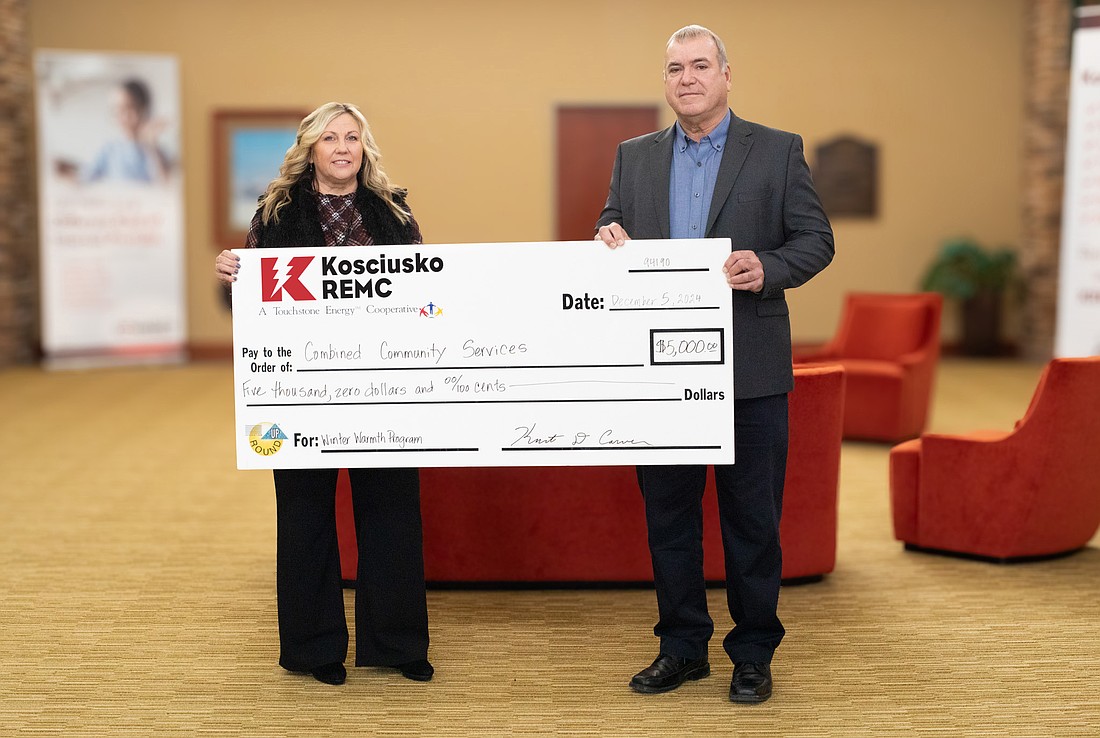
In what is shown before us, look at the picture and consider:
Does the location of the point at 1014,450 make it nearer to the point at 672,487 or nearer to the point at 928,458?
the point at 928,458

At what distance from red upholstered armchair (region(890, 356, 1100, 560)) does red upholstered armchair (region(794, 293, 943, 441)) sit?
95.2 inches

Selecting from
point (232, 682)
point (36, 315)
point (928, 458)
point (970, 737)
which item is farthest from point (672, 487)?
point (36, 315)

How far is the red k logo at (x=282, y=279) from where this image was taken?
3.31 m

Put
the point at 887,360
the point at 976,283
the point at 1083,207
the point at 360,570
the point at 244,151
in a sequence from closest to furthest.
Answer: the point at 360,570
the point at 1083,207
the point at 887,360
the point at 976,283
the point at 244,151

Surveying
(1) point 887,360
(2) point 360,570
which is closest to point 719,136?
(2) point 360,570

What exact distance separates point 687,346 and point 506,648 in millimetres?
1239

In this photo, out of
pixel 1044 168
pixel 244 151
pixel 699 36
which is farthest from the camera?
pixel 244 151

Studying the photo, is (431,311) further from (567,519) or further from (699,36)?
(567,519)

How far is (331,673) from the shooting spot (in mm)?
3492

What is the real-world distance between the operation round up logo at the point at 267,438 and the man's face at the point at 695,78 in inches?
55.5

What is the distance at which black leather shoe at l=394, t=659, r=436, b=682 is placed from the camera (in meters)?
3.51

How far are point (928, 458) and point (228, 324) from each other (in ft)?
28.9

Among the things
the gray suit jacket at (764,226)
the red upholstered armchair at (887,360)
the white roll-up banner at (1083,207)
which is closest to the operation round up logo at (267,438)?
the gray suit jacket at (764,226)

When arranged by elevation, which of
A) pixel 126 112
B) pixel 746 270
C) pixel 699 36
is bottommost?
pixel 746 270
